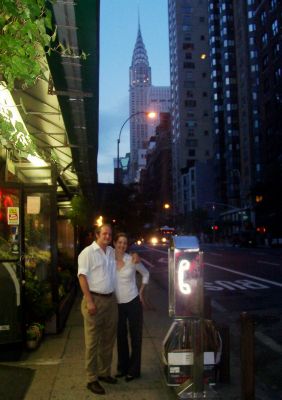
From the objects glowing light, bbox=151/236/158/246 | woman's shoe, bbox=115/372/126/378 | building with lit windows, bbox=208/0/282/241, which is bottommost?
glowing light, bbox=151/236/158/246

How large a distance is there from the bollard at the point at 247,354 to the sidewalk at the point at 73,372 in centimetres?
100

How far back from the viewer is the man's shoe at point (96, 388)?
5.52 meters

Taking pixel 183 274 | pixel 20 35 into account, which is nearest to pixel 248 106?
pixel 183 274

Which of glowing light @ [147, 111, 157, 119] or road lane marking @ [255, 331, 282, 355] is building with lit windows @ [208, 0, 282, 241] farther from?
road lane marking @ [255, 331, 282, 355]

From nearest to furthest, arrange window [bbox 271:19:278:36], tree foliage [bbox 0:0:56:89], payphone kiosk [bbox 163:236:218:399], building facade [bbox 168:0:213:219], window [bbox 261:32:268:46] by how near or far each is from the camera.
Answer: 1. tree foliage [bbox 0:0:56:89]
2. payphone kiosk [bbox 163:236:218:399]
3. window [bbox 271:19:278:36]
4. window [bbox 261:32:268:46]
5. building facade [bbox 168:0:213:219]

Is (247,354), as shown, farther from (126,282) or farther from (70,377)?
(70,377)

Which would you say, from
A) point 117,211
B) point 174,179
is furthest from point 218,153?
point 117,211

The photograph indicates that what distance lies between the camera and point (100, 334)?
5723 millimetres

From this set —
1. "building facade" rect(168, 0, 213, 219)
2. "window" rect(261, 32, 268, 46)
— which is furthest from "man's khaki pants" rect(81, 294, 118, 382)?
"building facade" rect(168, 0, 213, 219)

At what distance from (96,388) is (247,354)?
5.78 feet

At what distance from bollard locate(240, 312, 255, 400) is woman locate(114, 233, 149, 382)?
152 cm

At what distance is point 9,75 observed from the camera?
379 cm

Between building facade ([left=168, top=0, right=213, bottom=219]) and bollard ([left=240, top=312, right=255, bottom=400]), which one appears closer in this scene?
bollard ([left=240, top=312, right=255, bottom=400])

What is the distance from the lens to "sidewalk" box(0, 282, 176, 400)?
220 inches
